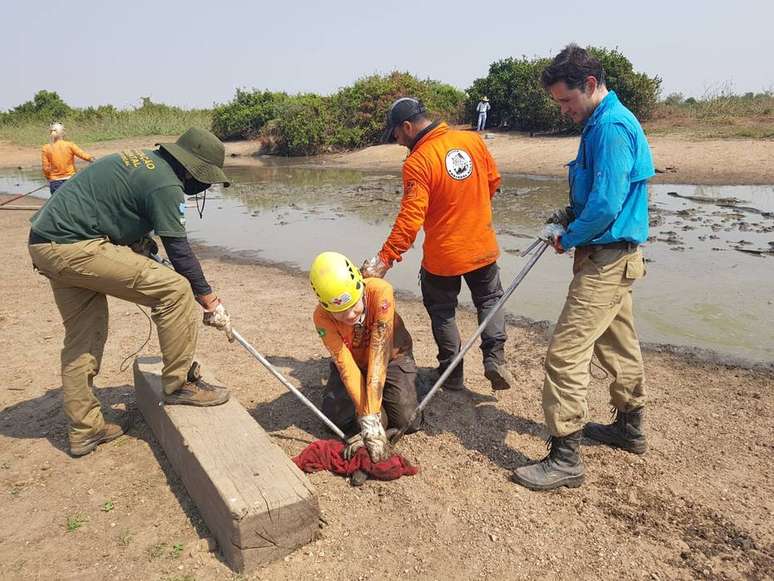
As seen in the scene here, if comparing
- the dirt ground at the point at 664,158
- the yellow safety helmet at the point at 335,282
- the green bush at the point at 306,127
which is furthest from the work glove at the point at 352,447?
the green bush at the point at 306,127

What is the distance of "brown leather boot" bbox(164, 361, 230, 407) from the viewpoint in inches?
154

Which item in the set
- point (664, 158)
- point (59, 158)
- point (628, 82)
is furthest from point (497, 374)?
point (628, 82)

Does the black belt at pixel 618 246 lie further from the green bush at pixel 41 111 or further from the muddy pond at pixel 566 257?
the green bush at pixel 41 111

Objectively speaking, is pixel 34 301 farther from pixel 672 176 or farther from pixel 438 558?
pixel 672 176

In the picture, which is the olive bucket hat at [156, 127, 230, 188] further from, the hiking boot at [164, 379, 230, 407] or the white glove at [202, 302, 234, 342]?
the hiking boot at [164, 379, 230, 407]

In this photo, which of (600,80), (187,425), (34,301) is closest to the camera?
(600,80)

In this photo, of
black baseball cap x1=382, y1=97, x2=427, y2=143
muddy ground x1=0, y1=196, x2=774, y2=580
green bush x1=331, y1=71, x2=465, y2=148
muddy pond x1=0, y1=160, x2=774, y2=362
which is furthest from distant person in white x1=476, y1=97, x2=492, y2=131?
black baseball cap x1=382, y1=97, x2=427, y2=143

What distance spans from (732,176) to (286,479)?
15569 mm

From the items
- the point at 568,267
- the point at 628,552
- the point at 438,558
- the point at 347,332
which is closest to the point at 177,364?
the point at 347,332

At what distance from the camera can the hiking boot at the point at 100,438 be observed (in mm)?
3957

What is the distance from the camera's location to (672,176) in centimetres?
1588

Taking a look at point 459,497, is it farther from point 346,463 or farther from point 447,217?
point 447,217

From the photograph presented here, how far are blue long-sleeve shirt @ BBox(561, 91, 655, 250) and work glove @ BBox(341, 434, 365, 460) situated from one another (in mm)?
1661

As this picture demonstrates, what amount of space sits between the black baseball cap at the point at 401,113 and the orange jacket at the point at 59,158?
362 inches
